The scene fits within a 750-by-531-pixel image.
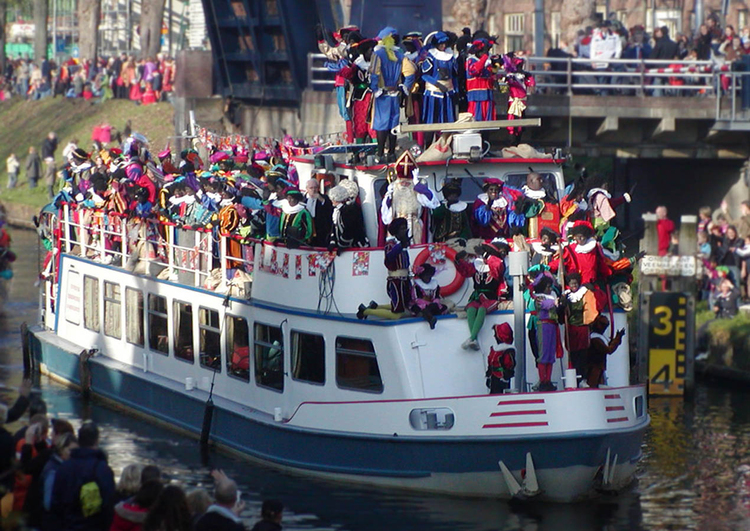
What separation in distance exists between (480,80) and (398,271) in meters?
3.75

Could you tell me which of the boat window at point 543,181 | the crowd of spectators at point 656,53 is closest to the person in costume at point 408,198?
the boat window at point 543,181

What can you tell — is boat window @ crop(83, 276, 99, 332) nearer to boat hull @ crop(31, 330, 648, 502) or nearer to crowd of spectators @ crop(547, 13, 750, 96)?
boat hull @ crop(31, 330, 648, 502)

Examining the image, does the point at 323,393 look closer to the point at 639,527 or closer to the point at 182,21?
the point at 639,527

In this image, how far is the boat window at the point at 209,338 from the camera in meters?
20.4

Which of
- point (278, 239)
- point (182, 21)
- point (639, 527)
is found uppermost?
point (182, 21)

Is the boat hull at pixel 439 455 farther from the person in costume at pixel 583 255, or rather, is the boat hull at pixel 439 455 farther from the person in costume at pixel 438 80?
the person in costume at pixel 438 80

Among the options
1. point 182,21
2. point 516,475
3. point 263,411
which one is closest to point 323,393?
point 263,411

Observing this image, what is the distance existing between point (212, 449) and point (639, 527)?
18.7 feet

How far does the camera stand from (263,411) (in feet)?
63.3

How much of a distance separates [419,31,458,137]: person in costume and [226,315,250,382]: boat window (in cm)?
348

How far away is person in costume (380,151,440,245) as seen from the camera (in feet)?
58.5

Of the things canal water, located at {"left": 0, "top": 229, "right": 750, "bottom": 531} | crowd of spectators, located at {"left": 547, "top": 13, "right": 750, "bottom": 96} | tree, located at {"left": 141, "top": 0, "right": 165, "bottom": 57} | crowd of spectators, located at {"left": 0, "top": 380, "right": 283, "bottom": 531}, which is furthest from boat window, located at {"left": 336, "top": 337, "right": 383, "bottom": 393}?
tree, located at {"left": 141, "top": 0, "right": 165, "bottom": 57}

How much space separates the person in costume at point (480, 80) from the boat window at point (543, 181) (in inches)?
48.4

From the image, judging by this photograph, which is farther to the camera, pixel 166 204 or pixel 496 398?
pixel 166 204
